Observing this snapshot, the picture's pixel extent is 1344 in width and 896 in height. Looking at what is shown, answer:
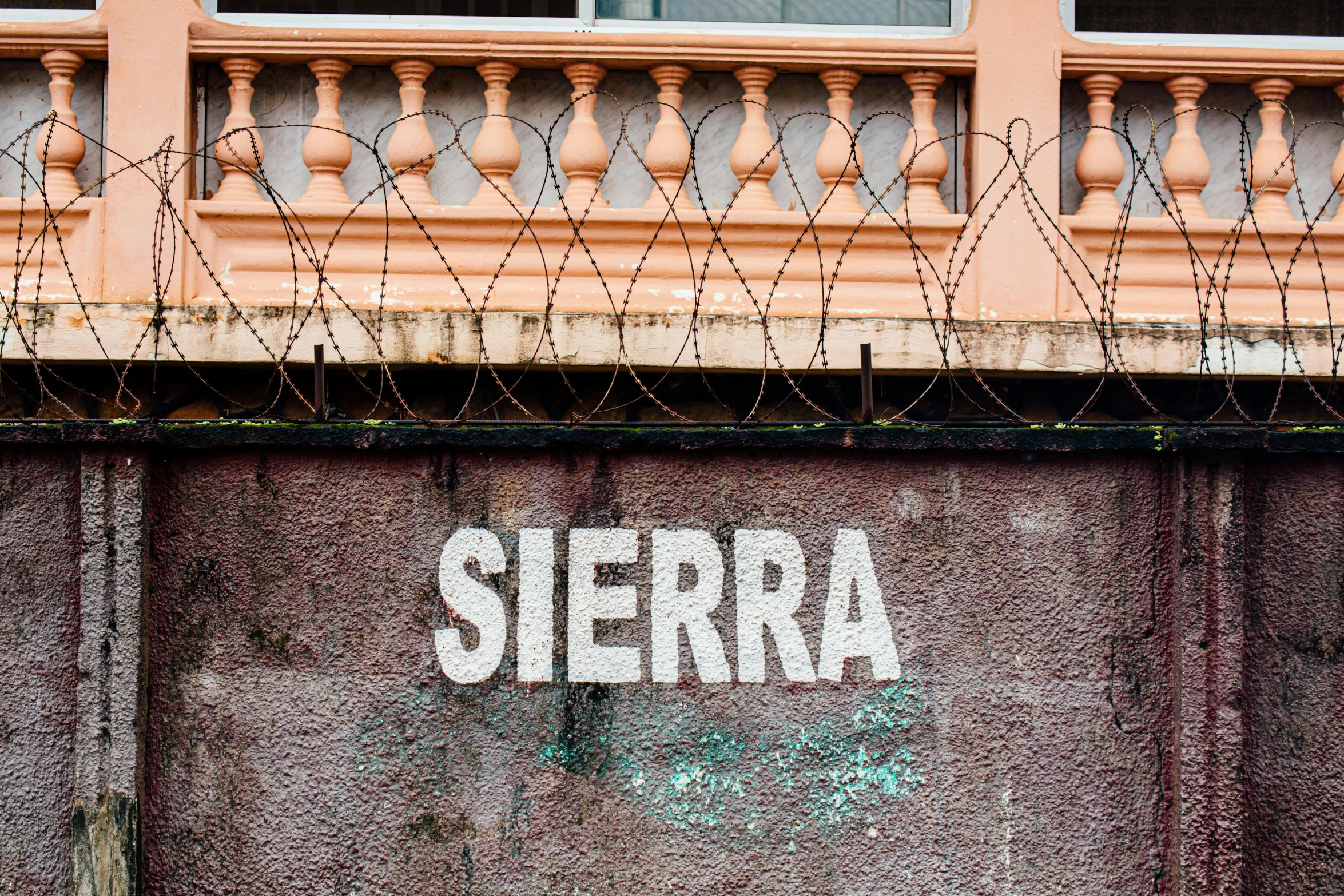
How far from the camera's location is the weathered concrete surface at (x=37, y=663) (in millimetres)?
3029

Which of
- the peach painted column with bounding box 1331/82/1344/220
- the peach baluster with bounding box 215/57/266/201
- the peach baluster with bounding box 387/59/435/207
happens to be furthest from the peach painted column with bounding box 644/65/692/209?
the peach painted column with bounding box 1331/82/1344/220

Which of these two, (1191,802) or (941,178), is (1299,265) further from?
(1191,802)

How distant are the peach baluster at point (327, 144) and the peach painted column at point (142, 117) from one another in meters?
0.48

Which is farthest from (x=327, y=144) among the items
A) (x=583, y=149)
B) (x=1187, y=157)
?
(x=1187, y=157)

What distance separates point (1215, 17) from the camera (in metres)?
4.31

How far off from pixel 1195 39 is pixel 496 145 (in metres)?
2.99

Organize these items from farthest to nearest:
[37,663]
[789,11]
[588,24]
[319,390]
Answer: [789,11], [588,24], [319,390], [37,663]

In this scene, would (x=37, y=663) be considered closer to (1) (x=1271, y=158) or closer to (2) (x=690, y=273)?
(2) (x=690, y=273)

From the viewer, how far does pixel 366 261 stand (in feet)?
12.8

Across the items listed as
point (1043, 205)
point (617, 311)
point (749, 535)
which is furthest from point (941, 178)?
point (749, 535)

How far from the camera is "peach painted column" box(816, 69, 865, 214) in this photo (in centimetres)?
390

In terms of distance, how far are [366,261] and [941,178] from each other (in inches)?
92.5

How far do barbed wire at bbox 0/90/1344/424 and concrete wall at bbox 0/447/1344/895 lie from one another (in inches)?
28.5

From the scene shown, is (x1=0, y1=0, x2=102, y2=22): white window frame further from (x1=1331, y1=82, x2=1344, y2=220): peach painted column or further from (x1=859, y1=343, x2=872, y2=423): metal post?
(x1=1331, y1=82, x2=1344, y2=220): peach painted column
